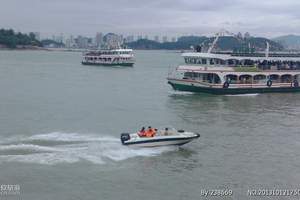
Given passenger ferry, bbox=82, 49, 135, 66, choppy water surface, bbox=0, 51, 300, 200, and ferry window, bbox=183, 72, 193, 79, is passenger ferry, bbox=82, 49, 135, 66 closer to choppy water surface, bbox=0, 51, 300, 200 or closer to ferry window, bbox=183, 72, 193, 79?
ferry window, bbox=183, 72, 193, 79

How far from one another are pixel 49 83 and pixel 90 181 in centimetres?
4773

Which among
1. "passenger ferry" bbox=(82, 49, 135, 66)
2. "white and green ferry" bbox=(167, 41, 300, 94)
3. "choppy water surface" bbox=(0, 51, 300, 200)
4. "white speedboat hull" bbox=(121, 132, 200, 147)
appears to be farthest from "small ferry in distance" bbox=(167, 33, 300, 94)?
"passenger ferry" bbox=(82, 49, 135, 66)

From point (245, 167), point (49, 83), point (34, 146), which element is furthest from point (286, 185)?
point (49, 83)

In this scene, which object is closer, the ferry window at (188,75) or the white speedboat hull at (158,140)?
the white speedboat hull at (158,140)

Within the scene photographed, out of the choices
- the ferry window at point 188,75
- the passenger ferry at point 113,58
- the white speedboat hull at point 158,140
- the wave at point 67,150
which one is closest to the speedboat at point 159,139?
the white speedboat hull at point 158,140

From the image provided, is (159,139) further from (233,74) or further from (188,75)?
(188,75)

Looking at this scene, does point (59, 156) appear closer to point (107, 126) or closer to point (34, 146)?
point (34, 146)

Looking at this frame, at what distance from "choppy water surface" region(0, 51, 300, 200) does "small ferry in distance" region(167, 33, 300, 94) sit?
18.2 feet

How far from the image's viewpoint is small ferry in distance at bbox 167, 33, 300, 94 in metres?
54.7

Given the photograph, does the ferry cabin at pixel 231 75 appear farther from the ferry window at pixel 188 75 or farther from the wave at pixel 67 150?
the wave at pixel 67 150

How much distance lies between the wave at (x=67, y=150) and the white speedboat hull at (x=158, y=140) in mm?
253

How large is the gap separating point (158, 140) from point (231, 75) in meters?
29.4

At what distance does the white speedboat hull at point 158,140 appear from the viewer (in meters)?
27.6

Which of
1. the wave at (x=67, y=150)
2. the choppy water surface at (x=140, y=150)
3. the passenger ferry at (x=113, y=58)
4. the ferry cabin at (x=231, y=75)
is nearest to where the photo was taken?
the choppy water surface at (x=140, y=150)
